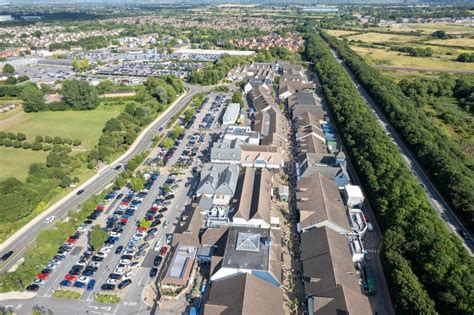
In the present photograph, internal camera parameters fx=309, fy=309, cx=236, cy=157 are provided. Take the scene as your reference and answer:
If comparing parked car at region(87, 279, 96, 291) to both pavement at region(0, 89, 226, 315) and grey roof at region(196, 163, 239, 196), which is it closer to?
pavement at region(0, 89, 226, 315)

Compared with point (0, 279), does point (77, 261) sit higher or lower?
lower

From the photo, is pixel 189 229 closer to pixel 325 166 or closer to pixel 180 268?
pixel 180 268

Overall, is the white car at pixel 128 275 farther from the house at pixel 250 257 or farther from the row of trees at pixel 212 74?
the row of trees at pixel 212 74

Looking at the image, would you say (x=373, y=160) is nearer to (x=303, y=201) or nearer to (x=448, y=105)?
(x=303, y=201)

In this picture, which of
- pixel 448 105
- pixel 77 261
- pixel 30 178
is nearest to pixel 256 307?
pixel 77 261

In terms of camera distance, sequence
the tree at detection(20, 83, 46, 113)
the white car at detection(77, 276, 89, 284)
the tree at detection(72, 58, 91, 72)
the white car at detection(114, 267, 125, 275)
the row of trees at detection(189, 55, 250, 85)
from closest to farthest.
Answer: the white car at detection(77, 276, 89, 284), the white car at detection(114, 267, 125, 275), the tree at detection(20, 83, 46, 113), the row of trees at detection(189, 55, 250, 85), the tree at detection(72, 58, 91, 72)

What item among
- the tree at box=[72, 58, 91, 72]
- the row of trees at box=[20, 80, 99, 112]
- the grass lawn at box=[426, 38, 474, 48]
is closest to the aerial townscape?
the row of trees at box=[20, 80, 99, 112]

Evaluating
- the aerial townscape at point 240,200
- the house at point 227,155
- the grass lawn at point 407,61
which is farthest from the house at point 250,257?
the grass lawn at point 407,61

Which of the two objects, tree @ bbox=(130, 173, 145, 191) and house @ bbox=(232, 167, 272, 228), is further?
tree @ bbox=(130, 173, 145, 191)
